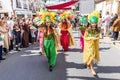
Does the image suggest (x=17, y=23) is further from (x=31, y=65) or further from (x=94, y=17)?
(x=94, y=17)

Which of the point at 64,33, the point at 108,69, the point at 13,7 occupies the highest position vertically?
the point at 13,7

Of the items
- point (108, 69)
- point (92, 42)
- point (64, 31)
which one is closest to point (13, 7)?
point (64, 31)

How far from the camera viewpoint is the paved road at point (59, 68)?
272 inches

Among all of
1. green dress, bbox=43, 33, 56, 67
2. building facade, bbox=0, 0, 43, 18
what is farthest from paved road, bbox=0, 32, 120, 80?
building facade, bbox=0, 0, 43, 18

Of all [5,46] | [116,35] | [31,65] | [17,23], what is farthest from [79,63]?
[116,35]

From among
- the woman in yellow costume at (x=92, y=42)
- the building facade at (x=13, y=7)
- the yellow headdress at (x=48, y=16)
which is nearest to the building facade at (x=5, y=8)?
the building facade at (x=13, y=7)

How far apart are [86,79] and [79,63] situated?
1.97 m

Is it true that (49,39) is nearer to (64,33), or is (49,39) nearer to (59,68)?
(59,68)

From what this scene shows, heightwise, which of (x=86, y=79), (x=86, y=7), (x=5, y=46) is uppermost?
(x=86, y=7)

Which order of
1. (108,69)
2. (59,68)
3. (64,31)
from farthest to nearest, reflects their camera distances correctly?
(64,31)
(59,68)
(108,69)

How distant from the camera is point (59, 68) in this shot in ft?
25.8

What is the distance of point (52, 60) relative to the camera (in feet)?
25.0

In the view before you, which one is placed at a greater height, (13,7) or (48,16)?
(13,7)

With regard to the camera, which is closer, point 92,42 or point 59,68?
point 92,42
